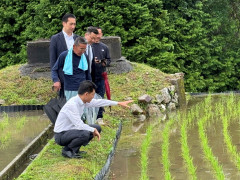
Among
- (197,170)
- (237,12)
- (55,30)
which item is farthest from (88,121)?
(237,12)

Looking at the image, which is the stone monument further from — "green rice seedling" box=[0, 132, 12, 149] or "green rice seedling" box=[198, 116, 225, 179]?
"green rice seedling" box=[198, 116, 225, 179]

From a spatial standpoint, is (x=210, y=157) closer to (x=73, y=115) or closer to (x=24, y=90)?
(x=73, y=115)

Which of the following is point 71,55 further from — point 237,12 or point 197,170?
point 237,12

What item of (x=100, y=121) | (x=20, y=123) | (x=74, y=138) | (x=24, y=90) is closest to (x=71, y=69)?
(x=74, y=138)

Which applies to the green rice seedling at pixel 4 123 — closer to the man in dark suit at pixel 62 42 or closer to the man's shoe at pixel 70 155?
the man in dark suit at pixel 62 42

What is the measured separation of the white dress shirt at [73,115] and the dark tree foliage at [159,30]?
10122 mm

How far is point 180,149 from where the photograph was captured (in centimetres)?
842

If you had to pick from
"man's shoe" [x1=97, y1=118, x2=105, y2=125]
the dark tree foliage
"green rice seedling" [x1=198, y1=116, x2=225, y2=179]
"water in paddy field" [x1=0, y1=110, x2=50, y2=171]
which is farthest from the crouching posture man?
the dark tree foliage

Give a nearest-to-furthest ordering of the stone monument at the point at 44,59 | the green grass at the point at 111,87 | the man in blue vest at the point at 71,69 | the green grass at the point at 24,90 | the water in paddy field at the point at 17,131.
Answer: the man in blue vest at the point at 71,69 < the water in paddy field at the point at 17,131 < the green grass at the point at 111,87 < the green grass at the point at 24,90 < the stone monument at the point at 44,59

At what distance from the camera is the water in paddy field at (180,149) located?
7.12 meters

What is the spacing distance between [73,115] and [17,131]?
3.11m

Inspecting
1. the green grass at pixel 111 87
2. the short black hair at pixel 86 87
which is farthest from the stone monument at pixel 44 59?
the short black hair at pixel 86 87

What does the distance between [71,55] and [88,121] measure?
1.24 m

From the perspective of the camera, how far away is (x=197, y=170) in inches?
283
